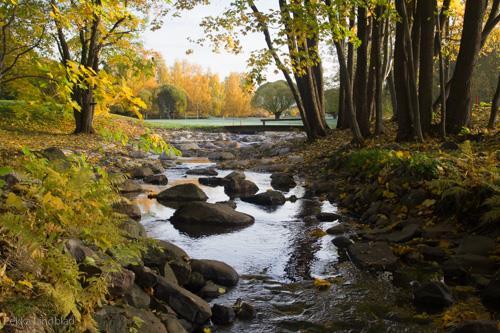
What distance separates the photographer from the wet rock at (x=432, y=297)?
488 centimetres

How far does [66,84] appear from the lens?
4164mm

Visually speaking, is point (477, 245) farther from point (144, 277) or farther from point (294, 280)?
point (144, 277)

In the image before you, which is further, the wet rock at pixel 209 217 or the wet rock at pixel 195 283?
the wet rock at pixel 209 217

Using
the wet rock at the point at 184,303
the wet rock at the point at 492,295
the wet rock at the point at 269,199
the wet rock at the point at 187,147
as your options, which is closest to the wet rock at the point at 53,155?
the wet rock at the point at 184,303

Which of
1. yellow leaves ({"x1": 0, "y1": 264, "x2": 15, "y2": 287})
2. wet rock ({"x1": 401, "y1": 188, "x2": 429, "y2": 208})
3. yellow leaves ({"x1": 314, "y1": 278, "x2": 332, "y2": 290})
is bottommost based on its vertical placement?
yellow leaves ({"x1": 314, "y1": 278, "x2": 332, "y2": 290})

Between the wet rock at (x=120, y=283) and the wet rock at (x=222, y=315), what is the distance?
3.53ft

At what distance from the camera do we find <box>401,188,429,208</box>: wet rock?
8086 mm

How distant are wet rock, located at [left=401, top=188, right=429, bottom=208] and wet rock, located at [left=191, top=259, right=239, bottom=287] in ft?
13.1

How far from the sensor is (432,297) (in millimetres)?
4953

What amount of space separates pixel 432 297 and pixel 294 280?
1.83 meters

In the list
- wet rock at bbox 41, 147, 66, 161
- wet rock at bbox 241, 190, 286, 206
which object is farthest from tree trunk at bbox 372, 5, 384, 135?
wet rock at bbox 41, 147, 66, 161

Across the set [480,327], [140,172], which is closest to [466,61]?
[480,327]

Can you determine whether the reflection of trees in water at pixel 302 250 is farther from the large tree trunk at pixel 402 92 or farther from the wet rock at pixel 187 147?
the wet rock at pixel 187 147

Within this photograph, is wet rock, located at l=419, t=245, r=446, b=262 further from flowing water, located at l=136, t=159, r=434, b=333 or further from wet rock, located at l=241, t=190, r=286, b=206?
wet rock, located at l=241, t=190, r=286, b=206
